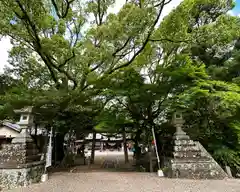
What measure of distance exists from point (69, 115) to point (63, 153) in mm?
3585

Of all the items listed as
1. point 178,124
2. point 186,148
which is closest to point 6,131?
point 178,124

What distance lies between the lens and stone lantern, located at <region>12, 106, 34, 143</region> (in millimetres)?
6941

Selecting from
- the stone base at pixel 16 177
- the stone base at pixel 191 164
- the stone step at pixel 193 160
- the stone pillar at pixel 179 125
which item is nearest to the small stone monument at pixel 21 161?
the stone base at pixel 16 177

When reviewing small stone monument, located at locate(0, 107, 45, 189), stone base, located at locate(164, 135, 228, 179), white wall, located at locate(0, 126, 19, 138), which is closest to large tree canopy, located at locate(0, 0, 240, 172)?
small stone monument, located at locate(0, 107, 45, 189)

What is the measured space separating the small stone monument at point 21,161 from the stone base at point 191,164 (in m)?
5.41

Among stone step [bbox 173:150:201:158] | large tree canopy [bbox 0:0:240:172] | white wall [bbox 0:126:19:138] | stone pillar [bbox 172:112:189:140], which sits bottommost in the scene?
stone step [bbox 173:150:201:158]

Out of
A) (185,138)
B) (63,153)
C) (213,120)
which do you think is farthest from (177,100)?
(63,153)

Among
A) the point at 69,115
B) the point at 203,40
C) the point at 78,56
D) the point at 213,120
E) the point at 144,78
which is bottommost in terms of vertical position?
the point at 213,120

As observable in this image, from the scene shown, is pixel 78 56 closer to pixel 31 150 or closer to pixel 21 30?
pixel 21 30

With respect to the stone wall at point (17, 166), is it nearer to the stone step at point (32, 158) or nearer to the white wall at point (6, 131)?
the stone step at point (32, 158)

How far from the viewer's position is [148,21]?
25.5ft

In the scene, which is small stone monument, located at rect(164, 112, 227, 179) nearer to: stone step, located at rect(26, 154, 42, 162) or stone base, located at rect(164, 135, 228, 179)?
stone base, located at rect(164, 135, 228, 179)

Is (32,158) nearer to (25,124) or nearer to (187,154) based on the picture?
(25,124)

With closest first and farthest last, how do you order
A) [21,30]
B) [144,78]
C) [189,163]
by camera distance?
[189,163] < [21,30] < [144,78]
